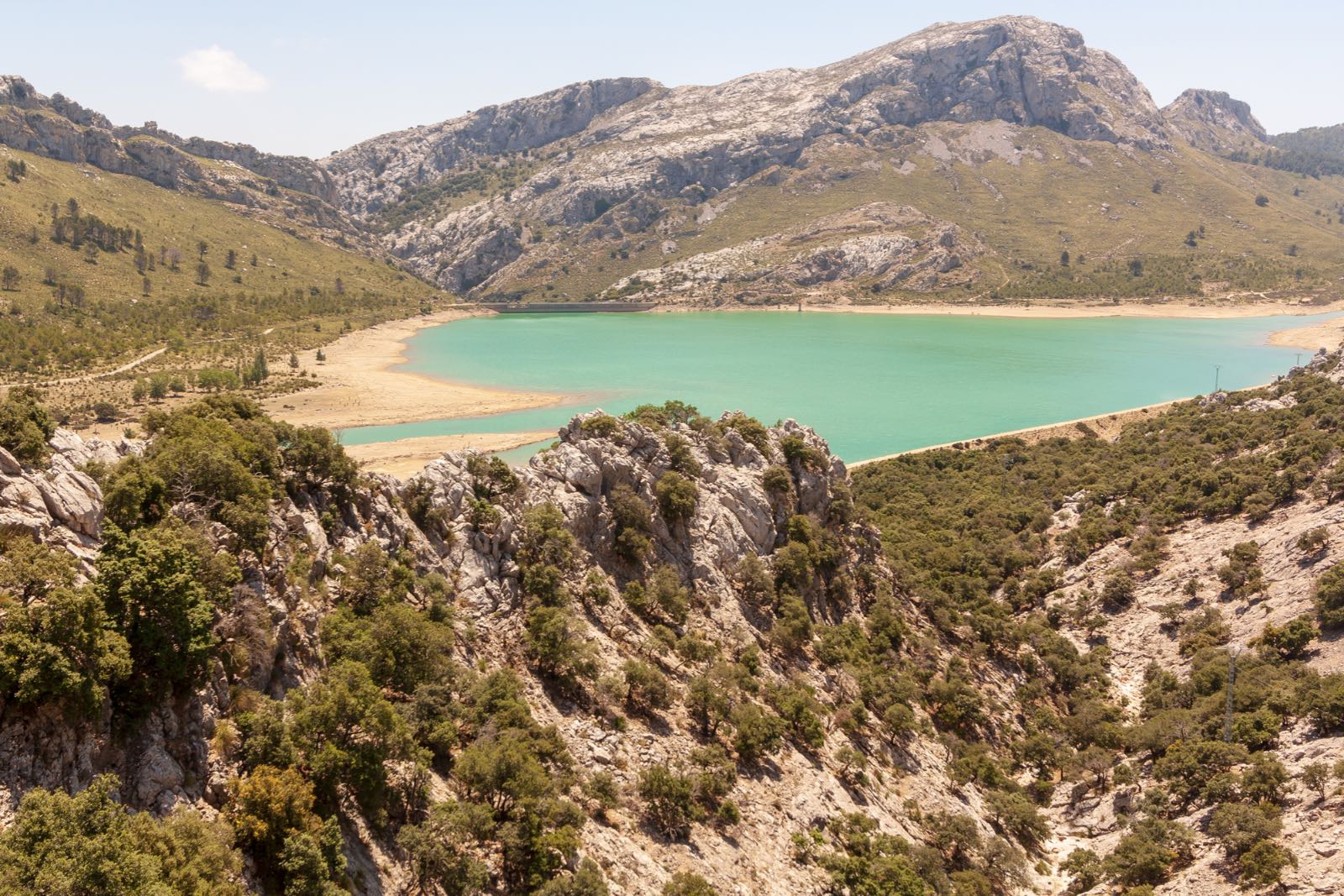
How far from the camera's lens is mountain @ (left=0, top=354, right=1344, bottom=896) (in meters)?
19.4

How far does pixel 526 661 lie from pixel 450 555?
19.8ft

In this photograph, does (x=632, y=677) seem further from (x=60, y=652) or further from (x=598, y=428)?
(x=60, y=652)

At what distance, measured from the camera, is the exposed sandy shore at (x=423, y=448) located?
2950 inches

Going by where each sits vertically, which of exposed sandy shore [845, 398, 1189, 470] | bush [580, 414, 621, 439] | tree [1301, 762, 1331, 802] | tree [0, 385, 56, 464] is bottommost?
tree [1301, 762, 1331, 802]

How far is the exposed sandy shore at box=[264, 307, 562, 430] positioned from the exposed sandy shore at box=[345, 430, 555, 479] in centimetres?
1262

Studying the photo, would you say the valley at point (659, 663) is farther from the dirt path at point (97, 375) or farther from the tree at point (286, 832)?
the dirt path at point (97, 375)

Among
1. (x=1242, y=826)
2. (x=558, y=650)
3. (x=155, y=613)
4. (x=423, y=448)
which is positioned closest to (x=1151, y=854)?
(x=1242, y=826)

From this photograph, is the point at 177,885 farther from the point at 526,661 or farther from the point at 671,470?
Answer: the point at 671,470

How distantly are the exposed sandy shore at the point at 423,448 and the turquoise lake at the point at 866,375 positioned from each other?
3580mm

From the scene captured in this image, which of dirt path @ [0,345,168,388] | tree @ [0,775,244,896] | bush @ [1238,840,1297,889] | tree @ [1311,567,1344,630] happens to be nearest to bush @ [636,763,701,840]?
tree @ [0,775,244,896]

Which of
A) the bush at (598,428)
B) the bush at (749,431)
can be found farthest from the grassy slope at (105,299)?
the bush at (749,431)

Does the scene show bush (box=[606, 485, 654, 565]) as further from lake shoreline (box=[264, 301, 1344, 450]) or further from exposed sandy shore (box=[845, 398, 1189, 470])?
exposed sandy shore (box=[845, 398, 1189, 470])

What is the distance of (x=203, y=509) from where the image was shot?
1007 inches

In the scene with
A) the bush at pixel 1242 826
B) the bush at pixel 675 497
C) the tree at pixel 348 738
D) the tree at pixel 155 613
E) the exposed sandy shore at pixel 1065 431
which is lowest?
the bush at pixel 1242 826
